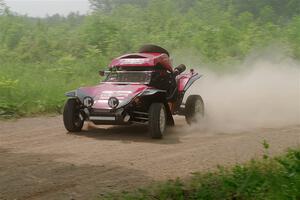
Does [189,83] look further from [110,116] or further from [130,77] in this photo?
[110,116]

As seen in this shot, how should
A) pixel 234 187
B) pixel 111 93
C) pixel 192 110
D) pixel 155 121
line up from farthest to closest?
pixel 192 110
pixel 111 93
pixel 155 121
pixel 234 187

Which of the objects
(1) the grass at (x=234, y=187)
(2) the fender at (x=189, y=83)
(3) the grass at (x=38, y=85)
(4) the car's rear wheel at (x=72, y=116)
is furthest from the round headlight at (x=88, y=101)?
(1) the grass at (x=234, y=187)

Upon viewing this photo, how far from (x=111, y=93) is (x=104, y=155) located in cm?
189

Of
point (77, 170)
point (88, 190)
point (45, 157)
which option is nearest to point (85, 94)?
point (45, 157)

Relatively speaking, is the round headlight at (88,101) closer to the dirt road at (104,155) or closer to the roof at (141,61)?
the dirt road at (104,155)

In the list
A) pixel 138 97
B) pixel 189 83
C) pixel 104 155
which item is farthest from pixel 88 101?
pixel 189 83

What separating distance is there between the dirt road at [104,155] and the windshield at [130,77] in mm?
1019

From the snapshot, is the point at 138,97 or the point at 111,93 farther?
the point at 111,93

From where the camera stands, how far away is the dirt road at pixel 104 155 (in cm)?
559

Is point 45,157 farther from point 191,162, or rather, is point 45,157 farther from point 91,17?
point 91,17

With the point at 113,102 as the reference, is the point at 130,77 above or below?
above

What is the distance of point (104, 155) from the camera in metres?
7.20

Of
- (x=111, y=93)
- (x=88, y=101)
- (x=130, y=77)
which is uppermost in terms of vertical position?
(x=130, y=77)

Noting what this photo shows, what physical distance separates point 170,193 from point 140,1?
1674 inches
